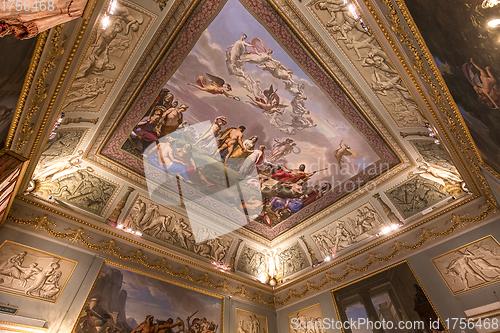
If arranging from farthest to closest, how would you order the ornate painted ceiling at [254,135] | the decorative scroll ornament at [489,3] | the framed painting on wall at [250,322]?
the framed painting on wall at [250,322] → the ornate painted ceiling at [254,135] → the decorative scroll ornament at [489,3]

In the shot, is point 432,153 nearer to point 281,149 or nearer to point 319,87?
point 319,87

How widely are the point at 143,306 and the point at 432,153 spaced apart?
11588 mm

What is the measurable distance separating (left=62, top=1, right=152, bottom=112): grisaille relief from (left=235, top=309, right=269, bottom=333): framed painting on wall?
1009 cm

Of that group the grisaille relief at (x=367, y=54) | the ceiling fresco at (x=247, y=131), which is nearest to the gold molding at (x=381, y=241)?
the ceiling fresco at (x=247, y=131)

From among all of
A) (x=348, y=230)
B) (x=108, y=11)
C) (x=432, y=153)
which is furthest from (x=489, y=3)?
(x=348, y=230)

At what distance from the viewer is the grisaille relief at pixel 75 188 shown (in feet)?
26.7

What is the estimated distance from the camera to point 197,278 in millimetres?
10680

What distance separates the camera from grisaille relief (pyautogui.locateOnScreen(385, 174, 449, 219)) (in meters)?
9.77

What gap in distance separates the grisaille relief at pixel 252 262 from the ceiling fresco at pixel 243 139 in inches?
3.0

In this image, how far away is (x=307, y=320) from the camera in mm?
11055

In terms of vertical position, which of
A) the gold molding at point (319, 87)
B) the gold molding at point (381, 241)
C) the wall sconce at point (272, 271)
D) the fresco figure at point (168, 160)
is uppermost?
the fresco figure at point (168, 160)

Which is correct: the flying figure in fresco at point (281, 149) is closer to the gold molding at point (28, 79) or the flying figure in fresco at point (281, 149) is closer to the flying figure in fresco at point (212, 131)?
the flying figure in fresco at point (212, 131)

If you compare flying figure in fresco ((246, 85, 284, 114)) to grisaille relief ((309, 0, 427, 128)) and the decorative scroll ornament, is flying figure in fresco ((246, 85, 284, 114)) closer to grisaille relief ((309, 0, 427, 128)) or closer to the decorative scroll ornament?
grisaille relief ((309, 0, 427, 128))

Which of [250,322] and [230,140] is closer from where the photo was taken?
[230,140]
